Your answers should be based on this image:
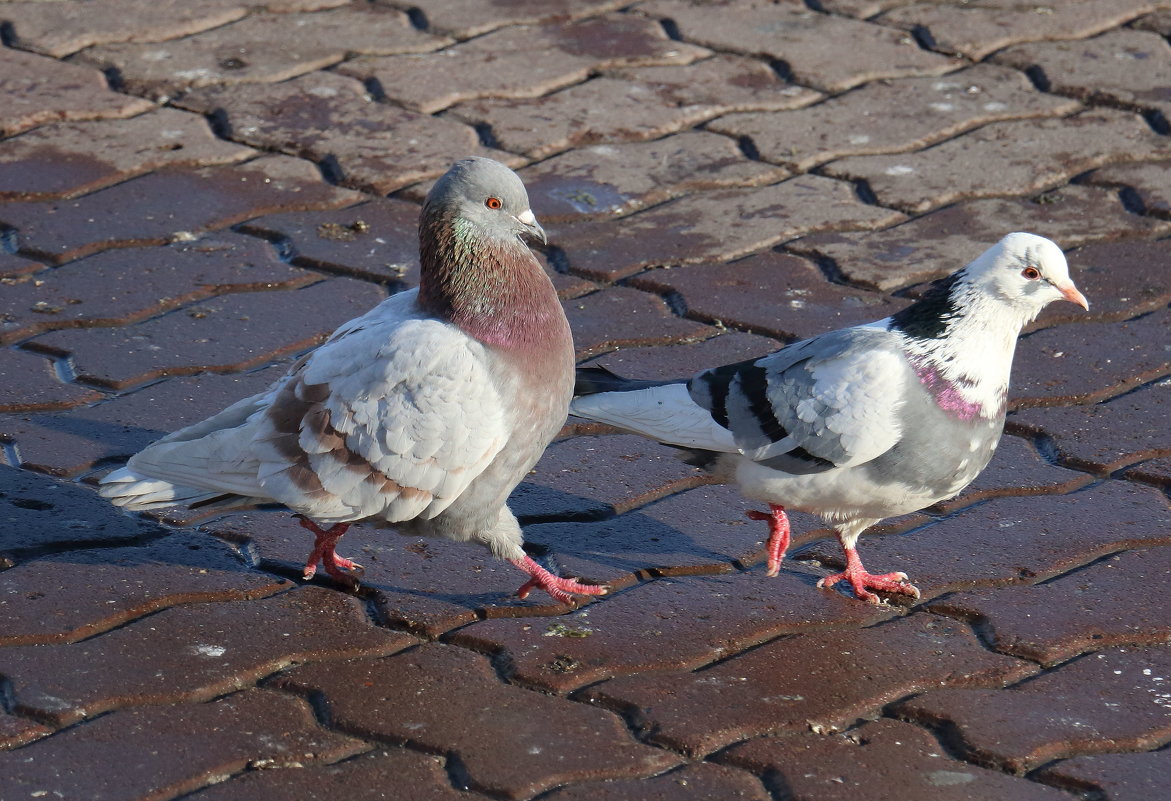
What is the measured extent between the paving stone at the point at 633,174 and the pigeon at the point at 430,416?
1908 millimetres

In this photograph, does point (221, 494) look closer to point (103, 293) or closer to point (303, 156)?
point (103, 293)

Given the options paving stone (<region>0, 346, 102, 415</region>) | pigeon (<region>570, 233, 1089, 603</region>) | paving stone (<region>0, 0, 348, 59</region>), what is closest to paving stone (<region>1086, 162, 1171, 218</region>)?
pigeon (<region>570, 233, 1089, 603</region>)

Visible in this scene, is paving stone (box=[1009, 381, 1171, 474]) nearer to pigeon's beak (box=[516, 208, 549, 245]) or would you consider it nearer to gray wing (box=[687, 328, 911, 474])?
gray wing (box=[687, 328, 911, 474])

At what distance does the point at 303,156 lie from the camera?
5.85 metres

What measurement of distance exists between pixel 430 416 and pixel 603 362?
1.33m

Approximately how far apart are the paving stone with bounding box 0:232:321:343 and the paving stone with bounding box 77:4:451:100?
1.36 metres

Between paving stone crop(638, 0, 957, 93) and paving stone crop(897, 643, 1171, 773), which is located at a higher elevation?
paving stone crop(638, 0, 957, 93)

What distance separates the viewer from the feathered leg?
12.0 feet

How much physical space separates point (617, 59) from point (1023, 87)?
1750 millimetres

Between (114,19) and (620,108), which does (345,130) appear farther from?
(114,19)

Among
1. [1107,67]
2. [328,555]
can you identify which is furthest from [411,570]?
[1107,67]

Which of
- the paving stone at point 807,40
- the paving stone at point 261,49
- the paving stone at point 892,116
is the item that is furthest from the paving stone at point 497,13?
the paving stone at point 892,116

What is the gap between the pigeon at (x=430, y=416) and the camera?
3439 millimetres

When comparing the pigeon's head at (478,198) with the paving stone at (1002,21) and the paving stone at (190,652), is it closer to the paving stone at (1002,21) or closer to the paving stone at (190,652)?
the paving stone at (190,652)
